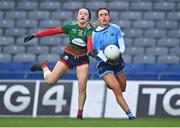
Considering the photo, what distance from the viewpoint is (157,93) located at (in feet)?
46.9

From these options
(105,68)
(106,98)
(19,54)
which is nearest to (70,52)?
(105,68)

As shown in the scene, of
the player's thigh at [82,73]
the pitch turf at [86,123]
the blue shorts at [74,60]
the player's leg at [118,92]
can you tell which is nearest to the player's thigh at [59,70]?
the blue shorts at [74,60]

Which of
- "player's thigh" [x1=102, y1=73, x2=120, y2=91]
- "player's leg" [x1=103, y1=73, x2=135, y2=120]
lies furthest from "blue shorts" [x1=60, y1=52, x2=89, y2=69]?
"player's leg" [x1=103, y1=73, x2=135, y2=120]

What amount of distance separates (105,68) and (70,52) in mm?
953

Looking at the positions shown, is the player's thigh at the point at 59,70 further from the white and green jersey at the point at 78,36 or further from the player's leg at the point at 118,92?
the player's leg at the point at 118,92

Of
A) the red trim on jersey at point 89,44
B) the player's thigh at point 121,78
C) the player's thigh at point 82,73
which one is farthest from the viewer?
the player's thigh at point 82,73

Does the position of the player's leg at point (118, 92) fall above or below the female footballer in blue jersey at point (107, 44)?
→ below

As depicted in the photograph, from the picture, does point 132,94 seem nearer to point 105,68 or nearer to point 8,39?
point 105,68

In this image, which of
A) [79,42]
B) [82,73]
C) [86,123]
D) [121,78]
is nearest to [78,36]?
[79,42]

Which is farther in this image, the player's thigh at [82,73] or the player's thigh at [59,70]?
the player's thigh at [59,70]

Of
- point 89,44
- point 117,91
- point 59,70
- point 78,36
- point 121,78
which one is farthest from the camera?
point 59,70

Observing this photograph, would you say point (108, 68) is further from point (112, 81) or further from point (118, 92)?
point (118, 92)

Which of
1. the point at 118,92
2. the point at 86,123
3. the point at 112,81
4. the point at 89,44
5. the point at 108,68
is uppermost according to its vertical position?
the point at 89,44

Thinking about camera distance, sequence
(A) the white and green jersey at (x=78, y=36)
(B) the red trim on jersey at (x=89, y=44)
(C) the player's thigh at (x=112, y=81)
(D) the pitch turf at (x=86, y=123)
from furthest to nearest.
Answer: (A) the white and green jersey at (x=78, y=36)
(B) the red trim on jersey at (x=89, y=44)
(C) the player's thigh at (x=112, y=81)
(D) the pitch turf at (x=86, y=123)
